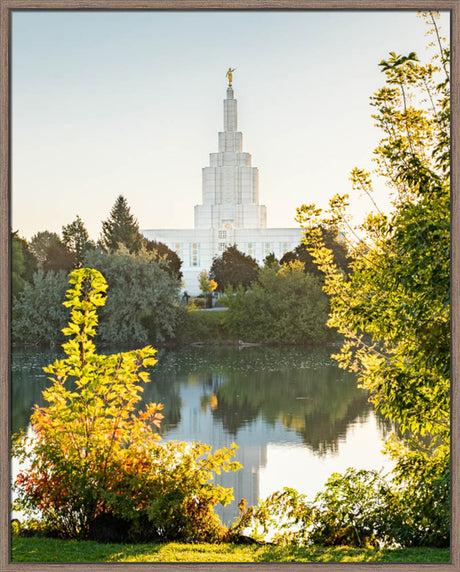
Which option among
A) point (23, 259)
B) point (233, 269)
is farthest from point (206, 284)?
point (23, 259)

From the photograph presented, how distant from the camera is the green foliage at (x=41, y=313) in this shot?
466 cm

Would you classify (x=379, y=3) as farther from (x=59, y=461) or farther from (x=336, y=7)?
(x=59, y=461)

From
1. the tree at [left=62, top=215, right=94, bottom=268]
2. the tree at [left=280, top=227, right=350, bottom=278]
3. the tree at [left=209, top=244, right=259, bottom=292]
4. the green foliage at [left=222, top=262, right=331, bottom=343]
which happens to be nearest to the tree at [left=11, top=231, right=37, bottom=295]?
the tree at [left=62, top=215, right=94, bottom=268]

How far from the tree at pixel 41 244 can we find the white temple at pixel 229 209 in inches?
25.2

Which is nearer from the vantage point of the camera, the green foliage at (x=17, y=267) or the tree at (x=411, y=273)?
the tree at (x=411, y=273)

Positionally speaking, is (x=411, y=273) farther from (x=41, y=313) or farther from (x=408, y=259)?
(x=41, y=313)

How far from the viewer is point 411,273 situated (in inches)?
123

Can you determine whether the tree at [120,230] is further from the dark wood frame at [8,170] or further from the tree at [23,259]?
the dark wood frame at [8,170]

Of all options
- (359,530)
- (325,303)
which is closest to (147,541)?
Result: (359,530)

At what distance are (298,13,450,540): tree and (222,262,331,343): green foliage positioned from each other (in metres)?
2.57

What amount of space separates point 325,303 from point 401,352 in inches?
186

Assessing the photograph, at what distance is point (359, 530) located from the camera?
3.17 metres

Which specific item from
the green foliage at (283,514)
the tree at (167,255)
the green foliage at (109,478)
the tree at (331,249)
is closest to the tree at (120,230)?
the tree at (167,255)

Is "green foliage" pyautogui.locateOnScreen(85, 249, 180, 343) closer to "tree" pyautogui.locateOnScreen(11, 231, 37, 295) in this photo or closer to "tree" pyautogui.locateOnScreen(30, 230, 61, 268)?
"tree" pyautogui.locateOnScreen(30, 230, 61, 268)
